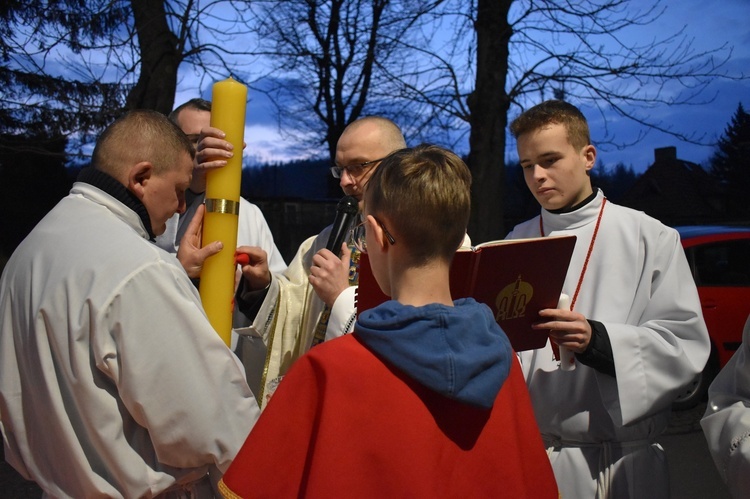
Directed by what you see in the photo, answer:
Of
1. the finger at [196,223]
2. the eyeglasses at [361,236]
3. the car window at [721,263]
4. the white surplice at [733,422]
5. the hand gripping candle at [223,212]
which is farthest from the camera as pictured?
the car window at [721,263]

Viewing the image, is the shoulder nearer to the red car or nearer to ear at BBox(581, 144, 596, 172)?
ear at BBox(581, 144, 596, 172)

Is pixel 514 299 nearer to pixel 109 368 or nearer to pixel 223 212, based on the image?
pixel 223 212

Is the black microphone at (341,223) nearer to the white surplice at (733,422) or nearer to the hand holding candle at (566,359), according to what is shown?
the hand holding candle at (566,359)

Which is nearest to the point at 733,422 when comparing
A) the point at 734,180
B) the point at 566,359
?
the point at 566,359

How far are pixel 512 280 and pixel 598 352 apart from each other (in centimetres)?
54

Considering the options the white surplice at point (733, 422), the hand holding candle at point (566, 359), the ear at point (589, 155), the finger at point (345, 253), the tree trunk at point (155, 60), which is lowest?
the white surplice at point (733, 422)

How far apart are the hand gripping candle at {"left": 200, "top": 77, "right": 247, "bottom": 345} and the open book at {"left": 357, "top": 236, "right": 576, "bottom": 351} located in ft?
1.48

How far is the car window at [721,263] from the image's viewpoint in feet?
25.7

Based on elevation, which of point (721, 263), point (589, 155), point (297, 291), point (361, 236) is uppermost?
point (589, 155)

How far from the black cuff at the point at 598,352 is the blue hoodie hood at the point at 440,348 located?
3.25ft

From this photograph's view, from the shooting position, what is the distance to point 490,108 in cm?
903

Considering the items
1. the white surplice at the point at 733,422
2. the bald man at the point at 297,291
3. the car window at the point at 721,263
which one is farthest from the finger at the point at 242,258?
the car window at the point at 721,263

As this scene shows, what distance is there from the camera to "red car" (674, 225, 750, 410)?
7.68 meters

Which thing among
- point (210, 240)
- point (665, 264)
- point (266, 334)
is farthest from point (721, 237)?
point (210, 240)
